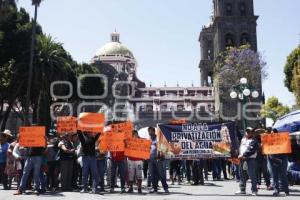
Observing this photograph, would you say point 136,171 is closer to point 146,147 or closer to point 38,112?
point 146,147

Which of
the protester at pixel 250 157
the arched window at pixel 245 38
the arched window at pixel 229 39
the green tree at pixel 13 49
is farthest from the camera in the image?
the arched window at pixel 229 39

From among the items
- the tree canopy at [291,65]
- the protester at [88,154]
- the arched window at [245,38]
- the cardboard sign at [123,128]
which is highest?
the arched window at [245,38]

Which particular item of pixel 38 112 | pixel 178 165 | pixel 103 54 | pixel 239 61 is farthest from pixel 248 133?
pixel 103 54

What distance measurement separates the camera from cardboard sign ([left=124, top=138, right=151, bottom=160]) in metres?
12.7

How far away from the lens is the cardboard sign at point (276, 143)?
472 inches

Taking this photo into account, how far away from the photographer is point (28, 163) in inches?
504

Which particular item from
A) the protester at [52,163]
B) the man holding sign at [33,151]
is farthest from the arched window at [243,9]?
the man holding sign at [33,151]

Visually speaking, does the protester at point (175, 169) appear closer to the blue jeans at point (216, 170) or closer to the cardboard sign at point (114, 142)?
the blue jeans at point (216, 170)

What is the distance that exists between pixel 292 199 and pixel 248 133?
2123 mm

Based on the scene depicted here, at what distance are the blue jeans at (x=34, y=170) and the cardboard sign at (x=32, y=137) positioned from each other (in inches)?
15.5

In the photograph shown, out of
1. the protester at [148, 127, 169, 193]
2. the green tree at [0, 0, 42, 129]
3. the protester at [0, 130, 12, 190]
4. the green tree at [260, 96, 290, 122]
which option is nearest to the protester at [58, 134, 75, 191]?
the protester at [0, 130, 12, 190]

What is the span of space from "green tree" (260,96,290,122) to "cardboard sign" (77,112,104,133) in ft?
181

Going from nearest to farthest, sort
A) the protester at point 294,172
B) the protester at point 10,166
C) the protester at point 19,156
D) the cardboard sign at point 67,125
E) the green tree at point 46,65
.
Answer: the protester at point 19,156, the cardboard sign at point 67,125, the protester at point 10,166, the protester at point 294,172, the green tree at point 46,65

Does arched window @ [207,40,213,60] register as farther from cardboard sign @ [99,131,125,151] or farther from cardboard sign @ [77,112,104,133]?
cardboard sign @ [77,112,104,133]
